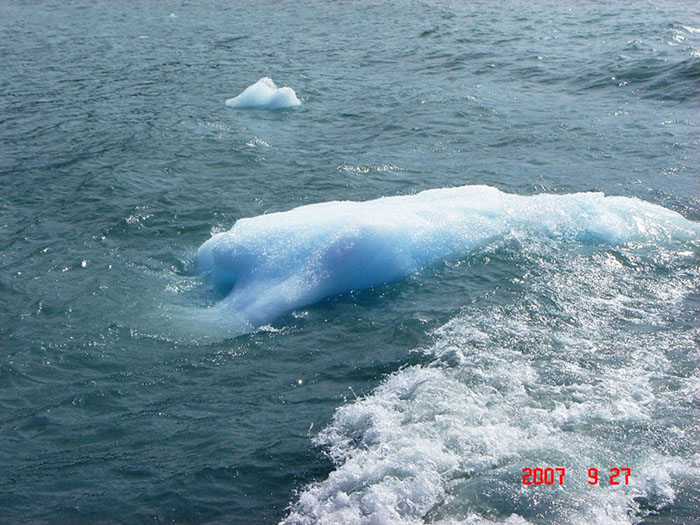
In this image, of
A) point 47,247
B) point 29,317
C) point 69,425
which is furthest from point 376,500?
point 47,247

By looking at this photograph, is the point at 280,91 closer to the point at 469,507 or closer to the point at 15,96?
the point at 15,96

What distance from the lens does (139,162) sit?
39.1 feet

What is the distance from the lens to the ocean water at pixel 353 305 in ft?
17.7

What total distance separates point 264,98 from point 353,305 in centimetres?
788

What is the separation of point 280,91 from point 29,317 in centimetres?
809

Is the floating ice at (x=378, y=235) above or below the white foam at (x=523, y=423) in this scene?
above

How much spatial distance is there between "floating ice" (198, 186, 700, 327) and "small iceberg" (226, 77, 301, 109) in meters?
6.04
